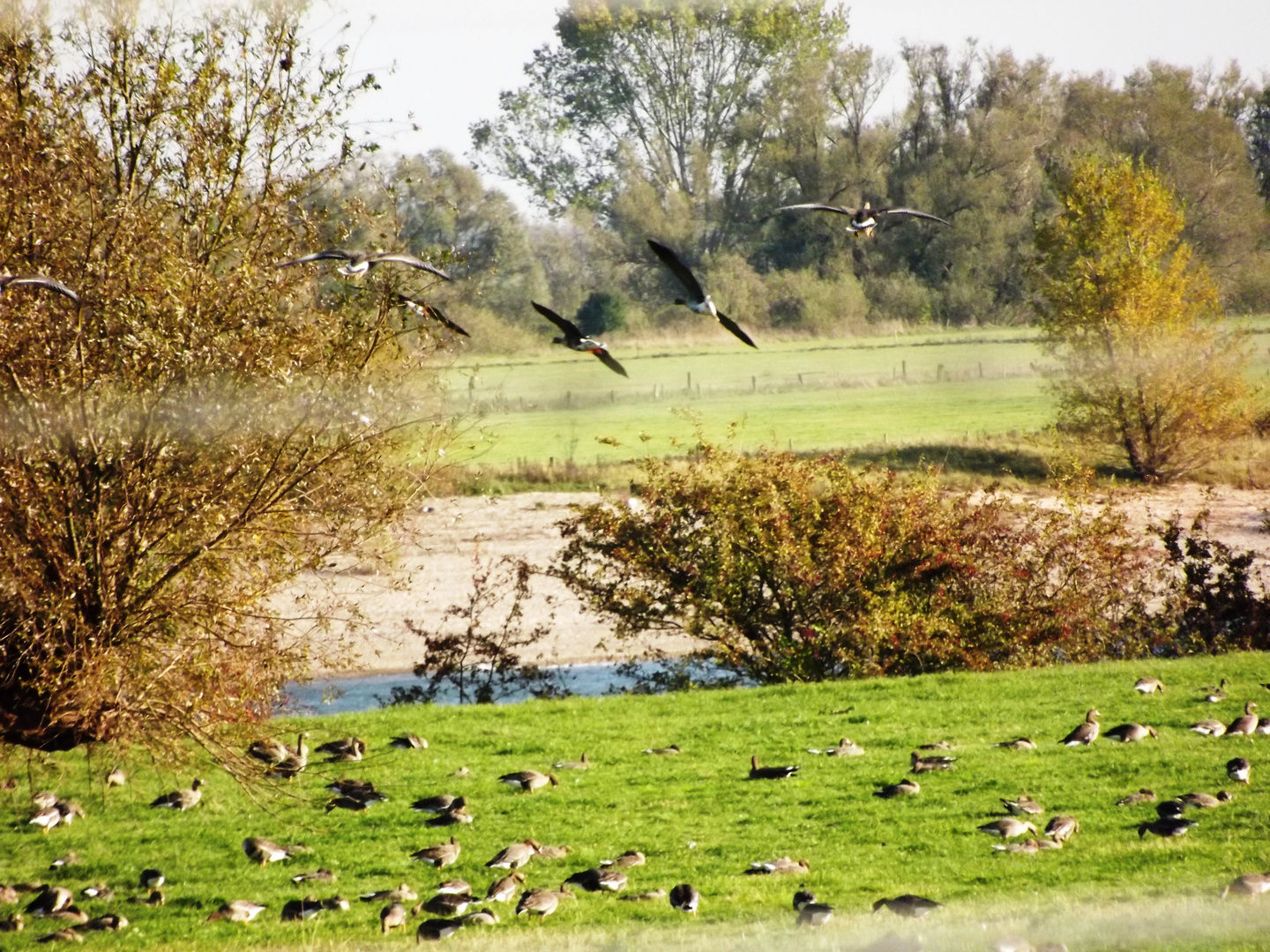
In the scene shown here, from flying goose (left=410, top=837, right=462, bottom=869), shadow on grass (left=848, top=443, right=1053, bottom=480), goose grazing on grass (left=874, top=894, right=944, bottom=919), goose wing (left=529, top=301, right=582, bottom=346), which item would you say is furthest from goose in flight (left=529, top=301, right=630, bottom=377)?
shadow on grass (left=848, top=443, right=1053, bottom=480)

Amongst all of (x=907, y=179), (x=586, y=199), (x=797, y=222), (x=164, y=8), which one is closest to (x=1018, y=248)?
(x=907, y=179)

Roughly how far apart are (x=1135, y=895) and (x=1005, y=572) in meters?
7.55

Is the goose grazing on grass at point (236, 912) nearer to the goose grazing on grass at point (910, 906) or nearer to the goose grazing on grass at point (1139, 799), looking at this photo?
the goose grazing on grass at point (910, 906)

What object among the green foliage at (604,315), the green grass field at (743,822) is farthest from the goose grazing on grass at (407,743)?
the green foliage at (604,315)

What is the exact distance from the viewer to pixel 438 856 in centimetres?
751

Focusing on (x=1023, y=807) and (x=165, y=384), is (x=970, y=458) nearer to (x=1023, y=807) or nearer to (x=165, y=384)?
(x=1023, y=807)

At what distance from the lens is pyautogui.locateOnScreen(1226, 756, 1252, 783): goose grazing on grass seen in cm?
799

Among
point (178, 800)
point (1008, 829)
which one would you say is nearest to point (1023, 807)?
point (1008, 829)

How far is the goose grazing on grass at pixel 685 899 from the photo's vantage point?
20.9ft

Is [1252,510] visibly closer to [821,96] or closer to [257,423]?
[821,96]

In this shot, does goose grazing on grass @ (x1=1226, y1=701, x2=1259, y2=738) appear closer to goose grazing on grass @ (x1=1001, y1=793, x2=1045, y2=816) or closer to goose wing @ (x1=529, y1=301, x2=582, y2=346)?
goose grazing on grass @ (x1=1001, y1=793, x2=1045, y2=816)

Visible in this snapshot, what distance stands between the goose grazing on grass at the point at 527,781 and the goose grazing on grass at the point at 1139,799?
12.5ft

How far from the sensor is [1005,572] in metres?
13.5

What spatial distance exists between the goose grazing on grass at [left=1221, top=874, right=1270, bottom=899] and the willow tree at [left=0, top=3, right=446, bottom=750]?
510 centimetres
